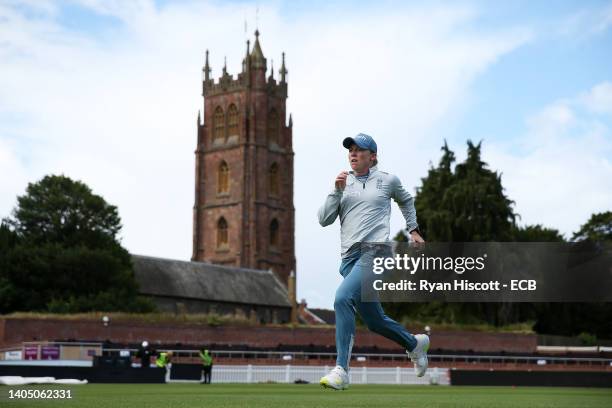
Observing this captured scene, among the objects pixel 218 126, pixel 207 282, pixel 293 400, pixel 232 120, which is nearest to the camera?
pixel 293 400

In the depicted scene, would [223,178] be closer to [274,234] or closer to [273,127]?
[273,127]

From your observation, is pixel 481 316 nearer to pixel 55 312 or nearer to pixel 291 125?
pixel 55 312

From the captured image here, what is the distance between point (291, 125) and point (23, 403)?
369ft

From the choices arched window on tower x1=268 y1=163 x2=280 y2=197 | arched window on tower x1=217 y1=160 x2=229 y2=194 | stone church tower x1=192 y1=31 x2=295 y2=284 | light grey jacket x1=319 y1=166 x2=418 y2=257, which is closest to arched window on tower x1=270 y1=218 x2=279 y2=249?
stone church tower x1=192 y1=31 x2=295 y2=284

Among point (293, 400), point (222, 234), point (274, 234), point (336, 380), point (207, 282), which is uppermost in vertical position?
point (274, 234)

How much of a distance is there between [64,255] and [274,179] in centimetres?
5243

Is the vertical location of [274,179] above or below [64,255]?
above

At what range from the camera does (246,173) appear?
11869 centimetres

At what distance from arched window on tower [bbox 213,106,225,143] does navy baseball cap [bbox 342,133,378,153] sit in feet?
373

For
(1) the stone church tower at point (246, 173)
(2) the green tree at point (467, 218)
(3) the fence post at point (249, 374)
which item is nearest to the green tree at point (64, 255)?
(2) the green tree at point (467, 218)

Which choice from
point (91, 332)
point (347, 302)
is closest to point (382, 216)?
point (347, 302)

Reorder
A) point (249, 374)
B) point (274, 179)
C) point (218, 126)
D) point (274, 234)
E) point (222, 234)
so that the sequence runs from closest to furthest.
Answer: point (249, 374), point (222, 234), point (274, 234), point (274, 179), point (218, 126)

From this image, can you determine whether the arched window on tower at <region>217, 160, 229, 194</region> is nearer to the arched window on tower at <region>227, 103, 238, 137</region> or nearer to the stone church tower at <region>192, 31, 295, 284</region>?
the stone church tower at <region>192, 31, 295, 284</region>

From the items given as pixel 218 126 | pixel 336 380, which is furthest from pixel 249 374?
pixel 218 126
